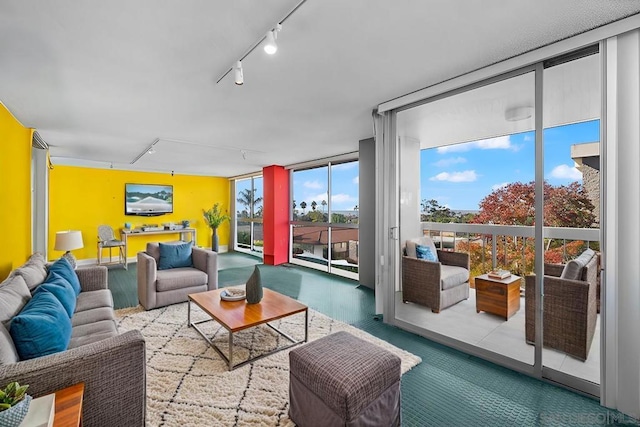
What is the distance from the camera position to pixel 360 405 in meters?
1.45

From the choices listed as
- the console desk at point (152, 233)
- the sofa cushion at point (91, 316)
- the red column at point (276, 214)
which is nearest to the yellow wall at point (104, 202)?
the console desk at point (152, 233)

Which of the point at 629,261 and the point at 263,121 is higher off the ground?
the point at 263,121

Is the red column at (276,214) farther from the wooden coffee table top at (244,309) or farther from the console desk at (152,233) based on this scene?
the wooden coffee table top at (244,309)

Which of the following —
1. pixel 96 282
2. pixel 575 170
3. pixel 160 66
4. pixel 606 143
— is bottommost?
pixel 96 282

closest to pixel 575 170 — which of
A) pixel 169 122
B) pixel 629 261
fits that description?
pixel 629 261

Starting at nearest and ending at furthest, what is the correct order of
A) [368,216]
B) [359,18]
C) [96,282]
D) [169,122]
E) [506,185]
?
[359,18] < [506,185] < [96,282] < [169,122] < [368,216]

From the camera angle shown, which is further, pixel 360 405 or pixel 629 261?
pixel 629 261

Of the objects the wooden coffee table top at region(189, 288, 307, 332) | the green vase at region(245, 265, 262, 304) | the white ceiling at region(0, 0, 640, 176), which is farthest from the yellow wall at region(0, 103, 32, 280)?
the green vase at region(245, 265, 262, 304)

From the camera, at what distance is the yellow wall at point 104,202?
6.00m

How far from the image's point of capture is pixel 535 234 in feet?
7.11

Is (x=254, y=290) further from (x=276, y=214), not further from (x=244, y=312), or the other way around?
(x=276, y=214)

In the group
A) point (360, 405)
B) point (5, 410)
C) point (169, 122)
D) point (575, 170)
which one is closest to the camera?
point (5, 410)

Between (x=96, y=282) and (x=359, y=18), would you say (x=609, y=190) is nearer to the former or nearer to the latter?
(x=359, y=18)

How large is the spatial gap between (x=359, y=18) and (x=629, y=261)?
2165 mm
